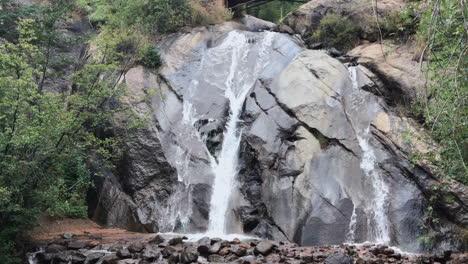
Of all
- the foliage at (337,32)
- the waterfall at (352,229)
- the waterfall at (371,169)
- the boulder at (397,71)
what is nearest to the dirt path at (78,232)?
the waterfall at (352,229)

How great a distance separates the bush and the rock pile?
9.12 meters

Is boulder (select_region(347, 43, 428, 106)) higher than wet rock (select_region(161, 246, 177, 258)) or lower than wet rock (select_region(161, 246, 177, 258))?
higher

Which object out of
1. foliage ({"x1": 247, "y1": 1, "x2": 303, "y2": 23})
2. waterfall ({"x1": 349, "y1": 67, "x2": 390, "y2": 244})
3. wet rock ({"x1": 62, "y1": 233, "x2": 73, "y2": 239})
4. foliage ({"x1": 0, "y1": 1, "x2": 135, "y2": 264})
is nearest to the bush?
foliage ({"x1": 0, "y1": 1, "x2": 135, "y2": 264})

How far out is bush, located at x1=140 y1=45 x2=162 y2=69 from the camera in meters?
18.3

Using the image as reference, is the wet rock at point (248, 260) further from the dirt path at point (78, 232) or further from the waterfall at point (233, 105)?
the dirt path at point (78, 232)

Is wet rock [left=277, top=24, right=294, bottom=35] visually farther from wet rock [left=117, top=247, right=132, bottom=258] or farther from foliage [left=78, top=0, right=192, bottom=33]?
wet rock [left=117, top=247, right=132, bottom=258]

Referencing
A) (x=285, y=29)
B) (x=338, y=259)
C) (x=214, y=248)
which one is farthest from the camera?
(x=285, y=29)

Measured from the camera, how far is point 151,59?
60.3 ft

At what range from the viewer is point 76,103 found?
12.3m

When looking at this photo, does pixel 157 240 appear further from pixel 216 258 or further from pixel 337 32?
pixel 337 32

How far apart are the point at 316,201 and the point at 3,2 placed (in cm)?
1833

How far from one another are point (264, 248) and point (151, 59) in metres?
11.0

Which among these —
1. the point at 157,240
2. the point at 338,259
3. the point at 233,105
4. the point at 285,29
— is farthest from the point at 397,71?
the point at 157,240

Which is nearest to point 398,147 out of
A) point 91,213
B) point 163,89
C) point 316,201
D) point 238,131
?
point 316,201
